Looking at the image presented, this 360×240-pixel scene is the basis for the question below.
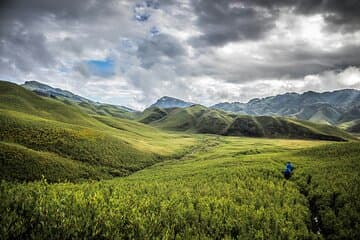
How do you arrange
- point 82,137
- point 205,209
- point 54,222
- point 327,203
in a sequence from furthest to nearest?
point 82,137
point 327,203
point 205,209
point 54,222

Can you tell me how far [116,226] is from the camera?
15297 millimetres

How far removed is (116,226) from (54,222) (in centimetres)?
357

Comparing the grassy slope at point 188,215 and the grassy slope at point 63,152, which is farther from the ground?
the grassy slope at point 188,215

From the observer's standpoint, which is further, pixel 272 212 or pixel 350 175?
pixel 350 175

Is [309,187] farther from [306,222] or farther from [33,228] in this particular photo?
[33,228]

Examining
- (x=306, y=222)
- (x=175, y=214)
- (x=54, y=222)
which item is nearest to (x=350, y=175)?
(x=306, y=222)

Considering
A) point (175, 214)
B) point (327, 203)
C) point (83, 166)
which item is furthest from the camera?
point (83, 166)

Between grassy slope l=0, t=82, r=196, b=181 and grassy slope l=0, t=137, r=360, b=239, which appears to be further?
grassy slope l=0, t=82, r=196, b=181

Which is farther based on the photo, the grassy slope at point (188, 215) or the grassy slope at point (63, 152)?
the grassy slope at point (63, 152)

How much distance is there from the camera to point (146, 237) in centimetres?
1452

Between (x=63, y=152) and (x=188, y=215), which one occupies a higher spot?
(x=188, y=215)

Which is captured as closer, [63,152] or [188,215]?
[188,215]

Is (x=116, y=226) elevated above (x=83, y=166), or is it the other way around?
(x=116, y=226)

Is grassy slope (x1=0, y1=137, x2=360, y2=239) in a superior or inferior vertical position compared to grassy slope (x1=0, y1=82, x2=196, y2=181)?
superior
